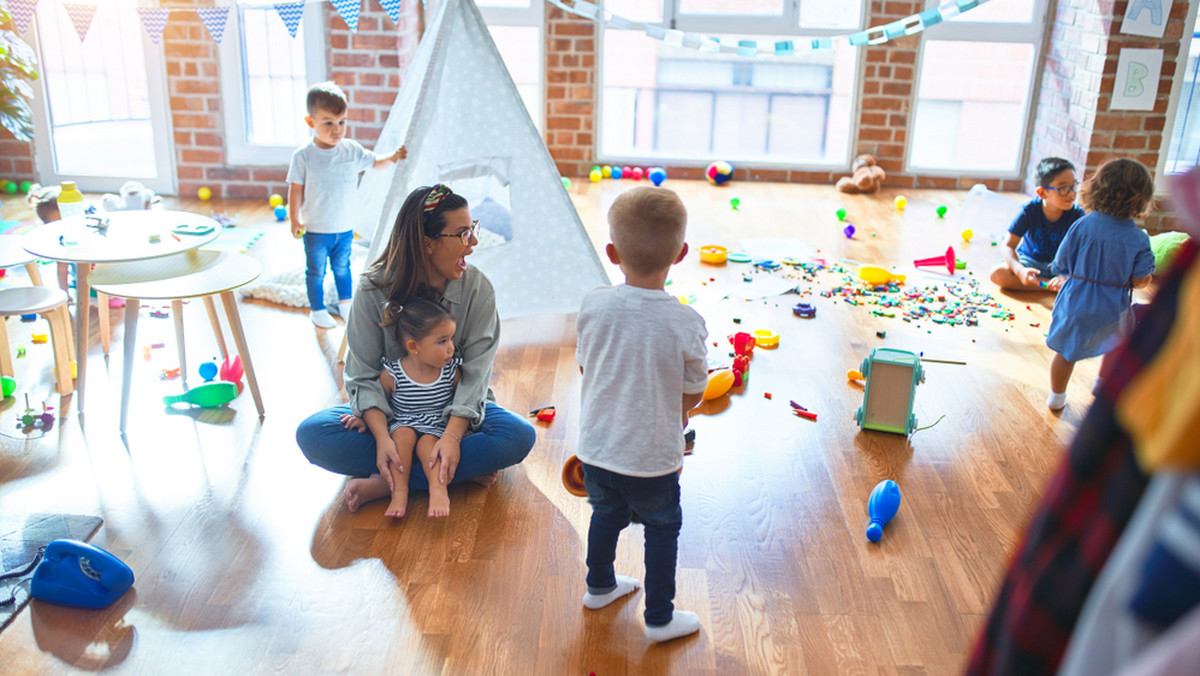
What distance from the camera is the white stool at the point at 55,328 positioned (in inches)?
105

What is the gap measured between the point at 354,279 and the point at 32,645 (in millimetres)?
2223

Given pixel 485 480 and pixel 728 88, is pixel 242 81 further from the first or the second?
pixel 485 480

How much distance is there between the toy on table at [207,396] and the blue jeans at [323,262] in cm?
73

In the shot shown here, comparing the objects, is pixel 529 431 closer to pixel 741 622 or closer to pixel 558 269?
pixel 741 622

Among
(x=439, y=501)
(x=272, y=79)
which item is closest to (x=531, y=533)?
(x=439, y=501)

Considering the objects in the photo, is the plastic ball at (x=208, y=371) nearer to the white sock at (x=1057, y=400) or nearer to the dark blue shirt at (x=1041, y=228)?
the white sock at (x=1057, y=400)

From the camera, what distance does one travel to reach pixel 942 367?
3.14m

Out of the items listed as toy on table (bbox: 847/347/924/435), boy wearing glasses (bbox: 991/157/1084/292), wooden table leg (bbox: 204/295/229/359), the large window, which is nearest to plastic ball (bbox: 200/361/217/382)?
wooden table leg (bbox: 204/295/229/359)

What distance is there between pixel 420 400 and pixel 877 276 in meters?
2.43

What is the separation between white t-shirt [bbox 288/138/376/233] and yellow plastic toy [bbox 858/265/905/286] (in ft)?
6.83

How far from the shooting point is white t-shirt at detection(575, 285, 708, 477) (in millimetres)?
1586

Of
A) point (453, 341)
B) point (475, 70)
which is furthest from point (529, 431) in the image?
point (475, 70)

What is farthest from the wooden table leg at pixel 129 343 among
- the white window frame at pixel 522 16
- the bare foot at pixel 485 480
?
the white window frame at pixel 522 16

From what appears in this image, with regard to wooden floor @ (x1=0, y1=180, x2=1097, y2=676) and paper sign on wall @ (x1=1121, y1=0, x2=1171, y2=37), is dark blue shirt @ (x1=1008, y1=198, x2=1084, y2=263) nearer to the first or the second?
wooden floor @ (x1=0, y1=180, x2=1097, y2=676)
